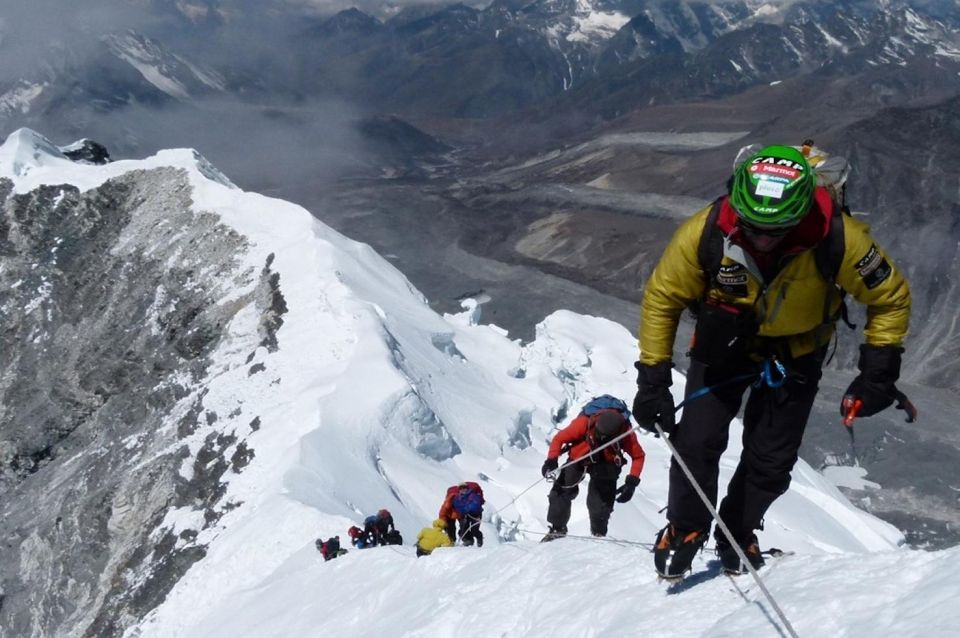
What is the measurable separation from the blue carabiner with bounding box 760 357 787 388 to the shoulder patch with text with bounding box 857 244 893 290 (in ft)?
2.26

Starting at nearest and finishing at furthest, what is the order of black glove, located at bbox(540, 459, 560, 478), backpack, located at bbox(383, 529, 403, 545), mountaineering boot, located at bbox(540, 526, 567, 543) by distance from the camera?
black glove, located at bbox(540, 459, 560, 478), mountaineering boot, located at bbox(540, 526, 567, 543), backpack, located at bbox(383, 529, 403, 545)

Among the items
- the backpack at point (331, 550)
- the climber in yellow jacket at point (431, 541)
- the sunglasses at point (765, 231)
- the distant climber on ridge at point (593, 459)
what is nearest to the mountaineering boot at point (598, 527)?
the distant climber on ridge at point (593, 459)

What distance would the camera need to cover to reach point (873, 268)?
4465 millimetres

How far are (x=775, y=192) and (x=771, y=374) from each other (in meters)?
1.17

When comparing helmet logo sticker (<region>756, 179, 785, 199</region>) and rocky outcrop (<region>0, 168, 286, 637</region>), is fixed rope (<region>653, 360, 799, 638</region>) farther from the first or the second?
rocky outcrop (<region>0, 168, 286, 637</region>)

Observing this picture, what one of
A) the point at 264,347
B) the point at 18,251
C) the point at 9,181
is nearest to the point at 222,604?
the point at 264,347

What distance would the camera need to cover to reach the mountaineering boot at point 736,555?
5461 millimetres

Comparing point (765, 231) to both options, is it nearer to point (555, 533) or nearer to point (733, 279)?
point (733, 279)

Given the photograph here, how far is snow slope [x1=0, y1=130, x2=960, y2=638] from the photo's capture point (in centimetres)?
525

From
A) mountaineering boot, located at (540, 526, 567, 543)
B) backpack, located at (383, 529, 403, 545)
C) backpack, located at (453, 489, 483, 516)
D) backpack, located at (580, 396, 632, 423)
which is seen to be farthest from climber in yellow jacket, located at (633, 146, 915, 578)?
backpack, located at (383, 529, 403, 545)

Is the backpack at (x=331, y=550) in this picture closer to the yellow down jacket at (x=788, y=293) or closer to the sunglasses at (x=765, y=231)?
the yellow down jacket at (x=788, y=293)

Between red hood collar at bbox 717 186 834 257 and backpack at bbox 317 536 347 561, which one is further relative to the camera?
backpack at bbox 317 536 347 561

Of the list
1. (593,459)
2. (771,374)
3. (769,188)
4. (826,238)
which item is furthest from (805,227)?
(593,459)

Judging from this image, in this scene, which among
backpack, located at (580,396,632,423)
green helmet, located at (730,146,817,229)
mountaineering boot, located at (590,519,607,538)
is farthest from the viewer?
mountaineering boot, located at (590,519,607,538)
